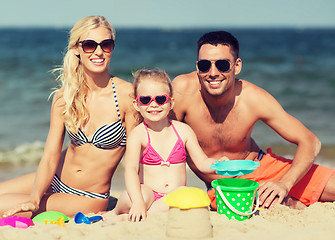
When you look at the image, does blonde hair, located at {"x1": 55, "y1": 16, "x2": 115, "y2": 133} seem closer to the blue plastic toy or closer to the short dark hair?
the short dark hair

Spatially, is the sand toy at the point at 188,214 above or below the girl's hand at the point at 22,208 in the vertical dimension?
above

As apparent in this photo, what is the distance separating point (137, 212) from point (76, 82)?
1400 mm

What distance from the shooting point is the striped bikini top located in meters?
4.14

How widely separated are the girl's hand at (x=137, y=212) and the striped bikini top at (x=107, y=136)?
0.84m

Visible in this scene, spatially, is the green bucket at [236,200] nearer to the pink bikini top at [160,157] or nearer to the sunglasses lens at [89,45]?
the pink bikini top at [160,157]

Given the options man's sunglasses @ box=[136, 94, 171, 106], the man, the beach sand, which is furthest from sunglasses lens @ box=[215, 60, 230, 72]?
the beach sand

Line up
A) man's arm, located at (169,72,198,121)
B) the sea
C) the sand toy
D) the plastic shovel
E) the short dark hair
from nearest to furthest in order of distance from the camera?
the sand toy < the plastic shovel < the short dark hair < man's arm, located at (169,72,198,121) < the sea

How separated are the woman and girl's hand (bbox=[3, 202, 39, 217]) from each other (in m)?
0.02

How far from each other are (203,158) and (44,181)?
4.90ft

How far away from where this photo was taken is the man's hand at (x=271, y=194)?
12.5 ft

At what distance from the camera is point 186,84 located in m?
4.39

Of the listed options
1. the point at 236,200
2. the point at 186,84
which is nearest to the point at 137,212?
the point at 236,200

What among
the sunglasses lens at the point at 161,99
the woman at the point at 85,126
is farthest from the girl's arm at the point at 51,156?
the sunglasses lens at the point at 161,99

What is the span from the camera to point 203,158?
3865mm
